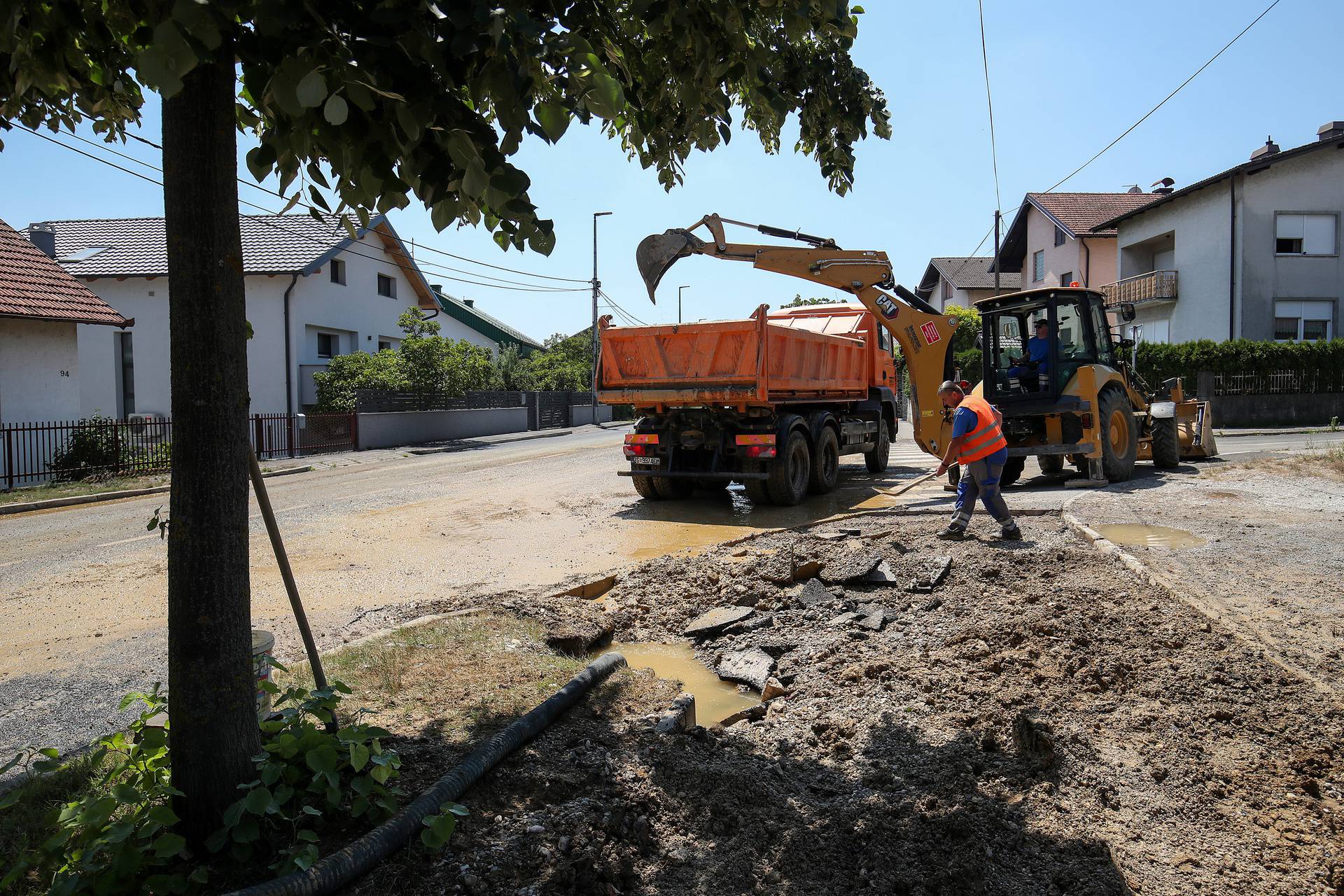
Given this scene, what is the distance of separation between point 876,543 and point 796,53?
4.55 m

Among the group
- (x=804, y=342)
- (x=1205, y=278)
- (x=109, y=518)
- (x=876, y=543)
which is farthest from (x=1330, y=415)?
(x=109, y=518)

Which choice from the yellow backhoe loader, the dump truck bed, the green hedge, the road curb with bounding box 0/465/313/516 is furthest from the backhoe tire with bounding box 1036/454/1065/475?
the green hedge

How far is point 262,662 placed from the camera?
10.7ft

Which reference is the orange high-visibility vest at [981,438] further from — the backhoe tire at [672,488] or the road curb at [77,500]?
the road curb at [77,500]

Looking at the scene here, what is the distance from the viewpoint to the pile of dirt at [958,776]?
277 cm

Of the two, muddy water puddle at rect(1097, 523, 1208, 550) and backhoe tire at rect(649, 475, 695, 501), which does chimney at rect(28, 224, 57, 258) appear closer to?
backhoe tire at rect(649, 475, 695, 501)

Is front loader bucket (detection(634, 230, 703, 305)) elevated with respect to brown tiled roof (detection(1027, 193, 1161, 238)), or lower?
lower

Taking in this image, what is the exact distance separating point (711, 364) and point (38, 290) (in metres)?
14.6

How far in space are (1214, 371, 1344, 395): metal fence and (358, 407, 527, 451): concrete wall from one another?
23646 millimetres

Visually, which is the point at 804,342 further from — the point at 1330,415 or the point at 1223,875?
the point at 1330,415

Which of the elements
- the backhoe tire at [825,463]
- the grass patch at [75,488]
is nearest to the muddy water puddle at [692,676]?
the backhoe tire at [825,463]

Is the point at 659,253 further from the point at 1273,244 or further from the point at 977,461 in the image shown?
the point at 1273,244

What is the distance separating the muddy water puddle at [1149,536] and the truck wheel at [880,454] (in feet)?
22.2

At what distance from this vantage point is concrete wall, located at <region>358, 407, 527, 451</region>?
24.8 meters
